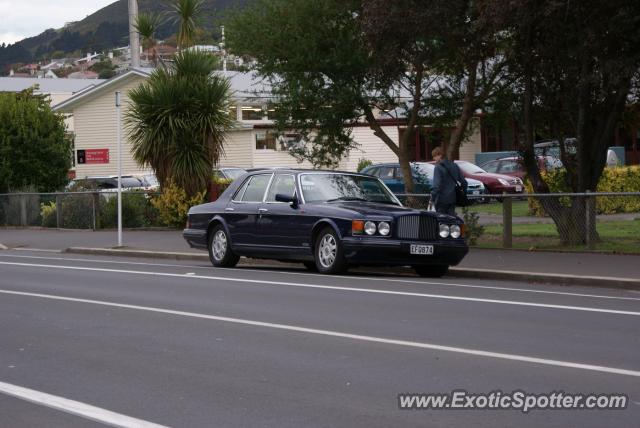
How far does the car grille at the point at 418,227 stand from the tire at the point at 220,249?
3622 millimetres

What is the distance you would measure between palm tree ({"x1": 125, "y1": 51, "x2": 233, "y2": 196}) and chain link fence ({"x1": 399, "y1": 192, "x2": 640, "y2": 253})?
7.57 m

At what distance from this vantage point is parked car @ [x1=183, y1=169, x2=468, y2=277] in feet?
54.1

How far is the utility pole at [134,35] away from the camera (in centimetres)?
4247

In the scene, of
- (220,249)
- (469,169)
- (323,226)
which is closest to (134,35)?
(469,169)

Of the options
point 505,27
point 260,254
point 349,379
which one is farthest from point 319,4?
point 349,379

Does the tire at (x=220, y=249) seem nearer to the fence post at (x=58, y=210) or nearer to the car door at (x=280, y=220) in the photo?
the car door at (x=280, y=220)

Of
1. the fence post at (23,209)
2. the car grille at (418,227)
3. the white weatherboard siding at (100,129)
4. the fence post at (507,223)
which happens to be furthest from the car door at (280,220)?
the white weatherboard siding at (100,129)

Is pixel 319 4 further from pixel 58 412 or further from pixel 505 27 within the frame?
pixel 58 412

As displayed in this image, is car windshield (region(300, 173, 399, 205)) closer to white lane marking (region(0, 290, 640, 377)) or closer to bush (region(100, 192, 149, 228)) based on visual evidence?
white lane marking (region(0, 290, 640, 377))

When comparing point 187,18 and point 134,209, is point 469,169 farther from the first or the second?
point 134,209

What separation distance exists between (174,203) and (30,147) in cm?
1001

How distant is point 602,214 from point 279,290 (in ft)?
47.9

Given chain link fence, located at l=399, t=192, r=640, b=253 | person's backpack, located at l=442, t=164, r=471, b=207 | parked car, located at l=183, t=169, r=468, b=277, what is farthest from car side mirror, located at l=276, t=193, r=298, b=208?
chain link fence, located at l=399, t=192, r=640, b=253

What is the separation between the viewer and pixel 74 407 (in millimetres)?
7633
